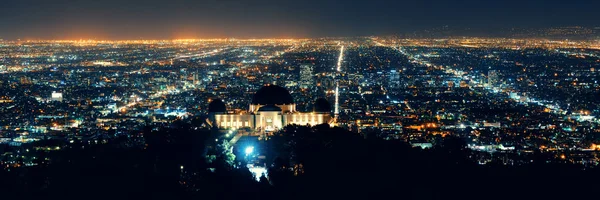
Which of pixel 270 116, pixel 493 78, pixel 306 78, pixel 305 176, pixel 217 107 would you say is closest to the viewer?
pixel 305 176

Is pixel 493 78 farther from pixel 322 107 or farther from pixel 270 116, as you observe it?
pixel 270 116

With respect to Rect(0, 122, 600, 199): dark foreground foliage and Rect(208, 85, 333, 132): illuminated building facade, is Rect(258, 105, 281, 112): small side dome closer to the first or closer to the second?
Rect(208, 85, 333, 132): illuminated building facade

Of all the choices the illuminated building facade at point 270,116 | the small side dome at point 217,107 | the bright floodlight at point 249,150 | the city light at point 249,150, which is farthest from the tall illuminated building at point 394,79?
the city light at point 249,150

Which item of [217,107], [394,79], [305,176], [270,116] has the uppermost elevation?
[217,107]

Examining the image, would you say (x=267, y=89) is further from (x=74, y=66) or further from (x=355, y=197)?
(x=74, y=66)

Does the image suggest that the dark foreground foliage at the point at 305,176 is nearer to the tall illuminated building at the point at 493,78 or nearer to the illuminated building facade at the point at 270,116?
the illuminated building facade at the point at 270,116

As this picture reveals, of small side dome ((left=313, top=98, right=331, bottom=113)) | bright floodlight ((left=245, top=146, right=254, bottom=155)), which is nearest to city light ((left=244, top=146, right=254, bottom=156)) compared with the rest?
bright floodlight ((left=245, top=146, right=254, bottom=155))

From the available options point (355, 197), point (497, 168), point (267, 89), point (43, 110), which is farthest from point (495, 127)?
point (43, 110)

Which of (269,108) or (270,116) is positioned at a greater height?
(269,108)

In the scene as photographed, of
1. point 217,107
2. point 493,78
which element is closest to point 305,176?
point 217,107
